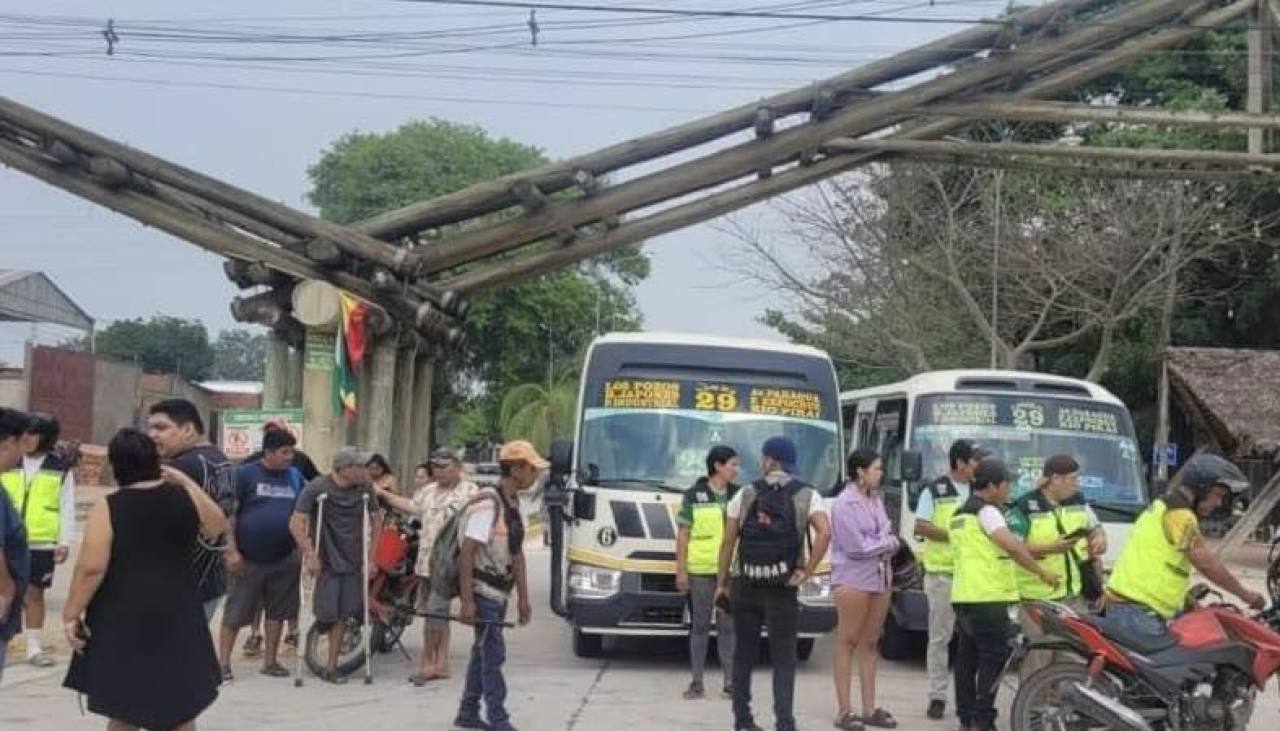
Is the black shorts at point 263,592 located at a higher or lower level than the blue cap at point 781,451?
lower

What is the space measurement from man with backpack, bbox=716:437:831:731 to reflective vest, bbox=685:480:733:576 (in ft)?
5.85

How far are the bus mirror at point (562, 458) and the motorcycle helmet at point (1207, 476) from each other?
5146mm

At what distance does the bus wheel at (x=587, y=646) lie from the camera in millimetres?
11672

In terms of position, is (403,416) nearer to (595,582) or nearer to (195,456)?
(595,582)

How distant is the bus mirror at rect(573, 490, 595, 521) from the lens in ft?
36.1

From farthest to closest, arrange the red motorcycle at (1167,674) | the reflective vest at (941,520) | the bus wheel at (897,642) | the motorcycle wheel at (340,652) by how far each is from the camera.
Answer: the bus wheel at (897,642)
the motorcycle wheel at (340,652)
the reflective vest at (941,520)
the red motorcycle at (1167,674)

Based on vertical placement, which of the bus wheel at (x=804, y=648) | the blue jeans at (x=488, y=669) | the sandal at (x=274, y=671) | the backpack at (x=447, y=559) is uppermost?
the backpack at (x=447, y=559)

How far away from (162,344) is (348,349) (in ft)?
250

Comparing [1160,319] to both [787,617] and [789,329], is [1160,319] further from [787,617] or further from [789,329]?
[787,617]

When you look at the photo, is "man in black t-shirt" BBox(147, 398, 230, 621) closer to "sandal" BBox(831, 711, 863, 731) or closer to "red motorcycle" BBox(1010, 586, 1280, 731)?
"sandal" BBox(831, 711, 863, 731)

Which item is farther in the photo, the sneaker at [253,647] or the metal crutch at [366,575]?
the sneaker at [253,647]

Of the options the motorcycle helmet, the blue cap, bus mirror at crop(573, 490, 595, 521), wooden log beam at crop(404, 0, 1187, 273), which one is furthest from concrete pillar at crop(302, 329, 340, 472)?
the motorcycle helmet

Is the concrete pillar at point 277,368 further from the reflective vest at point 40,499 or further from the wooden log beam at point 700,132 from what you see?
the reflective vest at point 40,499

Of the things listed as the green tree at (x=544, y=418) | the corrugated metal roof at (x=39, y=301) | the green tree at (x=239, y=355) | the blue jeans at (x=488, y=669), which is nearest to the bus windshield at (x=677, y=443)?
the blue jeans at (x=488, y=669)
